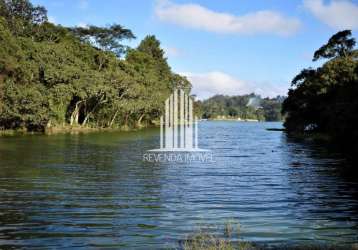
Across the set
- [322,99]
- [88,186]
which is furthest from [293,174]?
[322,99]

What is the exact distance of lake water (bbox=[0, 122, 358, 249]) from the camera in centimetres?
1180

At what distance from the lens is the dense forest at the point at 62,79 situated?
190 ft

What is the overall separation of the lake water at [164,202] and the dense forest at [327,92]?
65.8ft

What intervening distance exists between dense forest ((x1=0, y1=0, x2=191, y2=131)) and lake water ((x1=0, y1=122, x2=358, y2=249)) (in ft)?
103

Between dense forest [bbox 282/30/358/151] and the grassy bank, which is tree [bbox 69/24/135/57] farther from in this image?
the grassy bank

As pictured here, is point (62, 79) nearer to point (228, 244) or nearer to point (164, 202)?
point (164, 202)

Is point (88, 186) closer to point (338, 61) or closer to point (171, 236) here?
point (171, 236)

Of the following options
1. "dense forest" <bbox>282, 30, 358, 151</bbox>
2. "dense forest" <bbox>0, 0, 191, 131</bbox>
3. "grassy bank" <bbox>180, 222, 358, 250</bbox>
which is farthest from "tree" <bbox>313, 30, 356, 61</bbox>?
"grassy bank" <bbox>180, 222, 358, 250</bbox>

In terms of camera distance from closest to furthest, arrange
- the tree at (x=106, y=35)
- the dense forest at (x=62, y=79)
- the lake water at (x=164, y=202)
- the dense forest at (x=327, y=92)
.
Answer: the lake water at (x=164, y=202) → the dense forest at (x=327, y=92) → the dense forest at (x=62, y=79) → the tree at (x=106, y=35)

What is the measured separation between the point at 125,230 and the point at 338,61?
52585 mm

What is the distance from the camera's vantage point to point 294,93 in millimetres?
73250

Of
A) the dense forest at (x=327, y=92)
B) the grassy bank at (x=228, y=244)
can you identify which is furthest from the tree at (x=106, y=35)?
the grassy bank at (x=228, y=244)

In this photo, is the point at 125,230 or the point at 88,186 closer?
the point at 125,230

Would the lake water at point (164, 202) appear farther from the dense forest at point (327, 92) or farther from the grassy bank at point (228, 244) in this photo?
the dense forest at point (327, 92)
